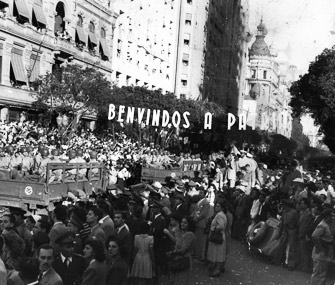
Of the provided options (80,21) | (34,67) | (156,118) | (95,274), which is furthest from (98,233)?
(80,21)

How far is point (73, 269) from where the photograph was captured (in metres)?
7.55

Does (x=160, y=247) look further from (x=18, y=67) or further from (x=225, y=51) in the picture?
(x=225, y=51)

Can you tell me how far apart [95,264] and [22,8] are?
27909 mm

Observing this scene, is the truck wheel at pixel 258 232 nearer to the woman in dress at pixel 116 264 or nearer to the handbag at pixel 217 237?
the handbag at pixel 217 237

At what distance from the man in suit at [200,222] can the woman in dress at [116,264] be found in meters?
4.73

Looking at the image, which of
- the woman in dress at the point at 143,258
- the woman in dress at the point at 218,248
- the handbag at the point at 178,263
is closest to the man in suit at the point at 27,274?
the woman in dress at the point at 143,258

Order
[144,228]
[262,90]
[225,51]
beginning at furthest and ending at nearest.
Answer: [262,90] < [225,51] < [144,228]

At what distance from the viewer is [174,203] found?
41.7 ft

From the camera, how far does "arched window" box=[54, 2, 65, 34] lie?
38.6m

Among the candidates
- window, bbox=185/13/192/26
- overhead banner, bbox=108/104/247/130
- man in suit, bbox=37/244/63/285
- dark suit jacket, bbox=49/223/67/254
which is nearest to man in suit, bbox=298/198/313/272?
dark suit jacket, bbox=49/223/67/254

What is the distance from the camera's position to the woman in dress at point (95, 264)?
23.9 feet

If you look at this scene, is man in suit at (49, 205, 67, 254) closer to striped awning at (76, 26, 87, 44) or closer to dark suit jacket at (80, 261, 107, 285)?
dark suit jacket at (80, 261, 107, 285)

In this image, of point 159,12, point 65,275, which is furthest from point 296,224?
point 159,12

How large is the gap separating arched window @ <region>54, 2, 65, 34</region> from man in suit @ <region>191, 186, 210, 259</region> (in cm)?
2806
